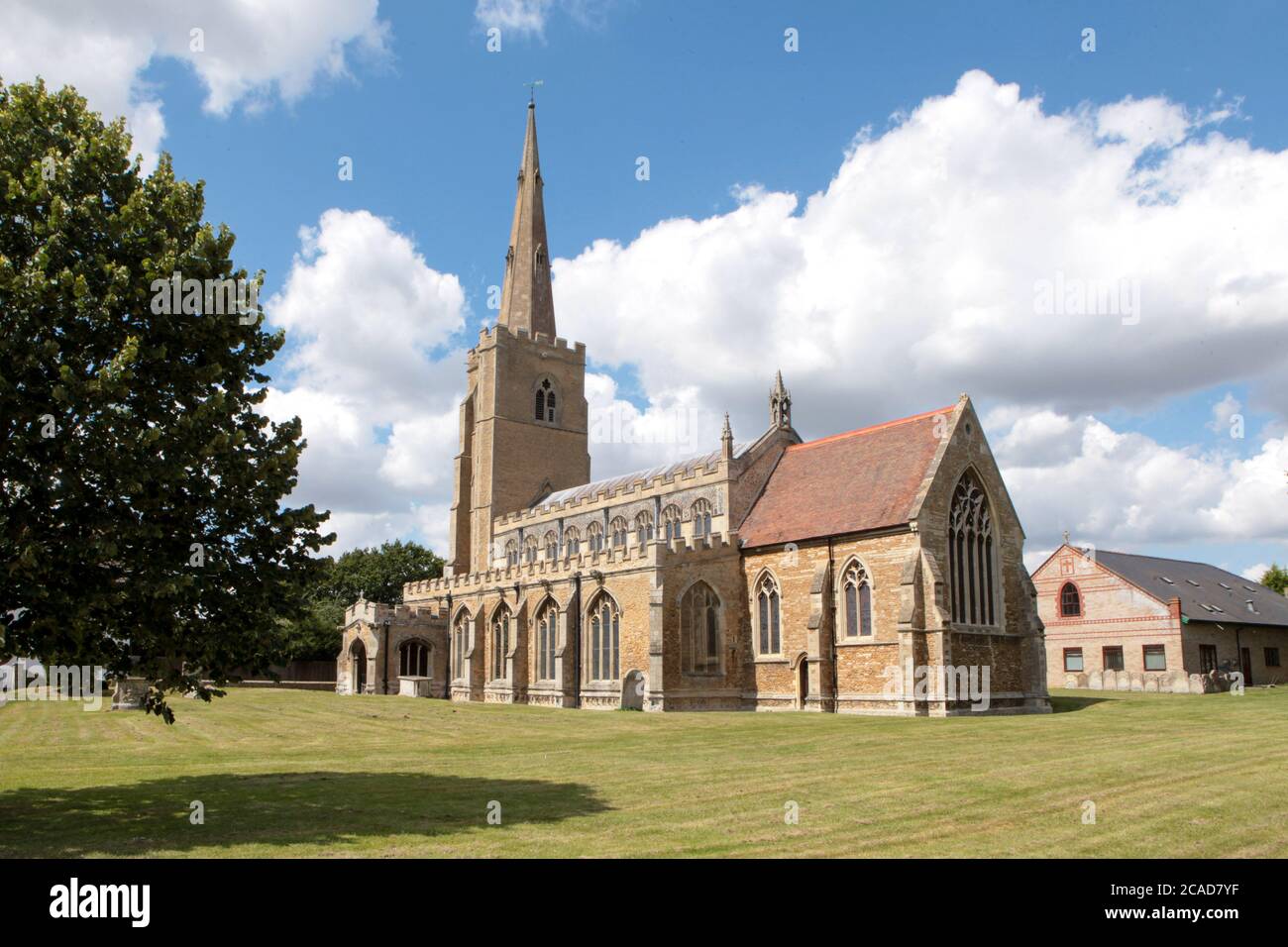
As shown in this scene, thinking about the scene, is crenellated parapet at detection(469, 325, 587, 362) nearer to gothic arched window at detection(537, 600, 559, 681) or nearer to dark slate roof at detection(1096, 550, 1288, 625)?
gothic arched window at detection(537, 600, 559, 681)

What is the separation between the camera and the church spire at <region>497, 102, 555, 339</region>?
6397cm

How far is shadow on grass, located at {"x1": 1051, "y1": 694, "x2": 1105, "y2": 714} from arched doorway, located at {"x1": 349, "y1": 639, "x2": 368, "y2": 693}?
109 ft

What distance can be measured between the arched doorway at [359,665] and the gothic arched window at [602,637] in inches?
634

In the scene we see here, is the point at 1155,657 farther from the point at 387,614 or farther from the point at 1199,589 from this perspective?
the point at 387,614

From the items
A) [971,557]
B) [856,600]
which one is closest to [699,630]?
[856,600]

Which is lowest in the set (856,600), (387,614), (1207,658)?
(1207,658)

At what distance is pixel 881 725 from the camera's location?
26.5 m

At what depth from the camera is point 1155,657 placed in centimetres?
4969

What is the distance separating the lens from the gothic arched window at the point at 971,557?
108 ft

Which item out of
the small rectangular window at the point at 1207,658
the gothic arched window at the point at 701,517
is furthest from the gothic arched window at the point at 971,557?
the small rectangular window at the point at 1207,658

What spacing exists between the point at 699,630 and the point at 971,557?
407 inches

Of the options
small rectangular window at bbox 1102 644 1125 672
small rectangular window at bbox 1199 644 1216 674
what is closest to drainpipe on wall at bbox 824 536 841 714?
small rectangular window at bbox 1102 644 1125 672

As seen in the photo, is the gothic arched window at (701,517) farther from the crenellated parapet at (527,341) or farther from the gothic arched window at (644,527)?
the crenellated parapet at (527,341)
